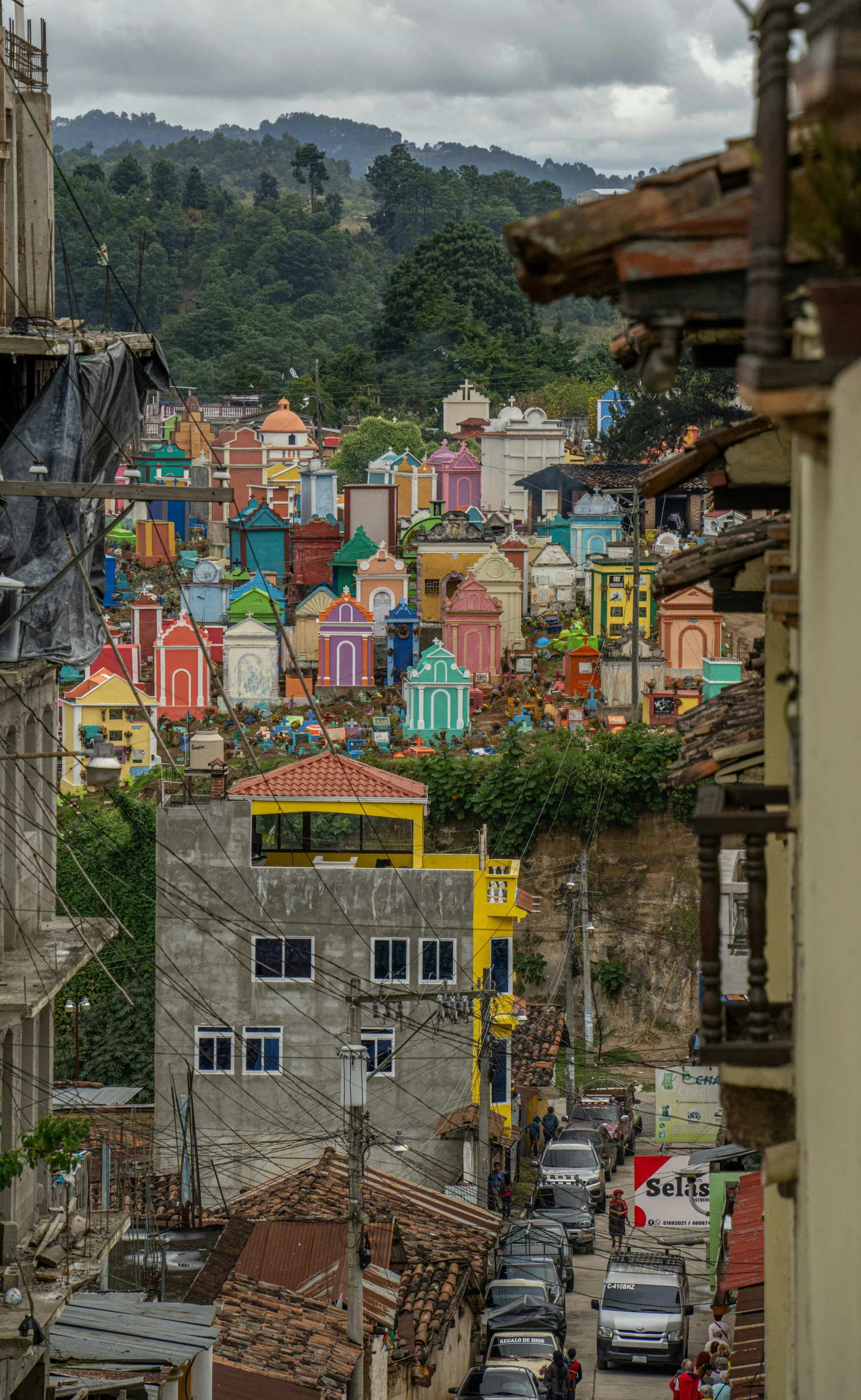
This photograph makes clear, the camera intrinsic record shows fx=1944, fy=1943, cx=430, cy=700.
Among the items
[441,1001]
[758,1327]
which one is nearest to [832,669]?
[758,1327]

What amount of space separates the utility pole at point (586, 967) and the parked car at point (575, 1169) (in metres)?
7.00

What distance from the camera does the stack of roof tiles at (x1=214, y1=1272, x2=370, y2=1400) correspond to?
19266 mm

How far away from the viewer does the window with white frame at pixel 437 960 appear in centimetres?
3359

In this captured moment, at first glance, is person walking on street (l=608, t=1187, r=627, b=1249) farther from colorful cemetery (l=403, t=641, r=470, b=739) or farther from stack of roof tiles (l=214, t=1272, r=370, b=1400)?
colorful cemetery (l=403, t=641, r=470, b=739)

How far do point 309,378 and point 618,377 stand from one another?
19.6 meters

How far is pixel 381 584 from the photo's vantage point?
190ft

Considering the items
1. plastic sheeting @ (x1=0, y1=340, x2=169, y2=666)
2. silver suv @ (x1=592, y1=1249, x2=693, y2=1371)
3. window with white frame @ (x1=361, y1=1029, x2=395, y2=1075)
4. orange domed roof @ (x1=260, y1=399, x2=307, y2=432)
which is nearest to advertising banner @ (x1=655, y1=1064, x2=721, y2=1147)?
silver suv @ (x1=592, y1=1249, x2=693, y2=1371)

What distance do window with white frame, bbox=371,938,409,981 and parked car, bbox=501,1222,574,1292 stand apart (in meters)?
4.89

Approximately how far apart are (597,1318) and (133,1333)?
11.2 metres

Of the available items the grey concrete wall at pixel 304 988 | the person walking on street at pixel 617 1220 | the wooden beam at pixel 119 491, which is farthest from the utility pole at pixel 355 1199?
the grey concrete wall at pixel 304 988

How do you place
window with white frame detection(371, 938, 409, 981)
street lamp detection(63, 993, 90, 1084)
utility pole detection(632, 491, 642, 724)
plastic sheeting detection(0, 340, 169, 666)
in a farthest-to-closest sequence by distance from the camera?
utility pole detection(632, 491, 642, 724)
street lamp detection(63, 993, 90, 1084)
window with white frame detection(371, 938, 409, 981)
plastic sheeting detection(0, 340, 169, 666)

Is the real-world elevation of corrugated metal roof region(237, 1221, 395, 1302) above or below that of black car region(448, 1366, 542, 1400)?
above

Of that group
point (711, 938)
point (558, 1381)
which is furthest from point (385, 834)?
point (711, 938)

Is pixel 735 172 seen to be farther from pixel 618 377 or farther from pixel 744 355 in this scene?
pixel 618 377
